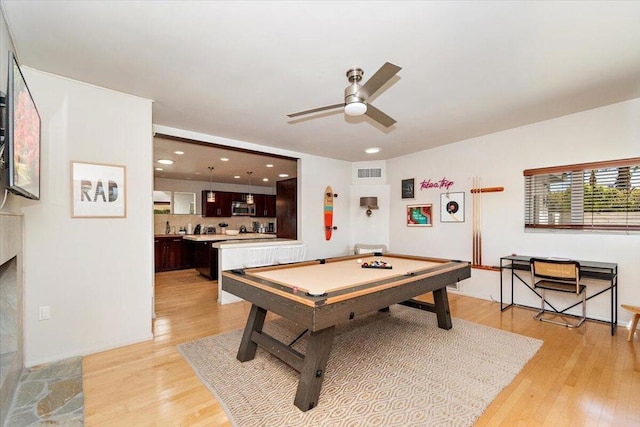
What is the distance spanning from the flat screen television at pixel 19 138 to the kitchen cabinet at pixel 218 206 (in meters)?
5.68

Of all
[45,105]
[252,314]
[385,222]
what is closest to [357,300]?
[252,314]

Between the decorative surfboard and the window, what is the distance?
3143mm

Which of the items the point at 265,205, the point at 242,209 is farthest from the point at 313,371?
the point at 265,205

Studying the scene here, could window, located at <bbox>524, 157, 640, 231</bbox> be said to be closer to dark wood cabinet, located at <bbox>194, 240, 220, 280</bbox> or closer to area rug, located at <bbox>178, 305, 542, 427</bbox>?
area rug, located at <bbox>178, 305, 542, 427</bbox>

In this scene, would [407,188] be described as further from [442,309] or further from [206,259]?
[206,259]

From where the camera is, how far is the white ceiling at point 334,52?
1771mm

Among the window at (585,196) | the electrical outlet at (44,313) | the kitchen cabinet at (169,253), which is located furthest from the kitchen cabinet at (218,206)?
the window at (585,196)

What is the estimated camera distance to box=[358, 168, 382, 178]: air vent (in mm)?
5980

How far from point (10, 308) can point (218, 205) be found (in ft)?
19.5

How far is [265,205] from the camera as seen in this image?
8914 millimetres

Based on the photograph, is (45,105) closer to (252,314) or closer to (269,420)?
(252,314)

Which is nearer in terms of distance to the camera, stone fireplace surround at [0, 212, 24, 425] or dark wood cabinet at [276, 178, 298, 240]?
stone fireplace surround at [0, 212, 24, 425]

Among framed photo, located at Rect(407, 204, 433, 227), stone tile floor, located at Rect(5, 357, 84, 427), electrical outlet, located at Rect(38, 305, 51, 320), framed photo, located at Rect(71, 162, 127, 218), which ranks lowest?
stone tile floor, located at Rect(5, 357, 84, 427)

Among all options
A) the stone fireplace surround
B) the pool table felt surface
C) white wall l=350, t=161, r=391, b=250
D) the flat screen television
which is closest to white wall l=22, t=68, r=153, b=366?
the stone fireplace surround
